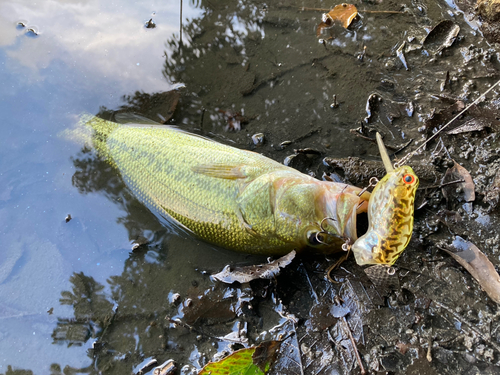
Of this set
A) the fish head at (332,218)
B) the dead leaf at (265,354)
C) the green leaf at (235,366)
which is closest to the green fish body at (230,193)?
the fish head at (332,218)

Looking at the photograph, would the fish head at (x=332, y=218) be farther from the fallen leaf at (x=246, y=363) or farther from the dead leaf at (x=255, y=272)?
the fallen leaf at (x=246, y=363)

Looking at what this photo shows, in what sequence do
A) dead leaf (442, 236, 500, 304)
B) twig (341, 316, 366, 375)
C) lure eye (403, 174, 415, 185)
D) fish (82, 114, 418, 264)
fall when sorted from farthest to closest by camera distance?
dead leaf (442, 236, 500, 304), twig (341, 316, 366, 375), fish (82, 114, 418, 264), lure eye (403, 174, 415, 185)

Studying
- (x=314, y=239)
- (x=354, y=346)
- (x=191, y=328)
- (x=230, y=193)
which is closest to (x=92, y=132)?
(x=230, y=193)

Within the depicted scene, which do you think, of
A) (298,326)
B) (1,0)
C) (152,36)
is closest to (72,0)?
(1,0)

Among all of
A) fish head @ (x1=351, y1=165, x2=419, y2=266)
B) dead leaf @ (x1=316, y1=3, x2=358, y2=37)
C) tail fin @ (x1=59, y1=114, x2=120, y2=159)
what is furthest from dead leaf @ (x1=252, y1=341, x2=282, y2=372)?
dead leaf @ (x1=316, y1=3, x2=358, y2=37)

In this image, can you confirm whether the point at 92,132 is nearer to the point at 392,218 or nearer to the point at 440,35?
the point at 392,218

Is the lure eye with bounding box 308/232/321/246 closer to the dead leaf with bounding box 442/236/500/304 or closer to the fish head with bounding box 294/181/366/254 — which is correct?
the fish head with bounding box 294/181/366/254
